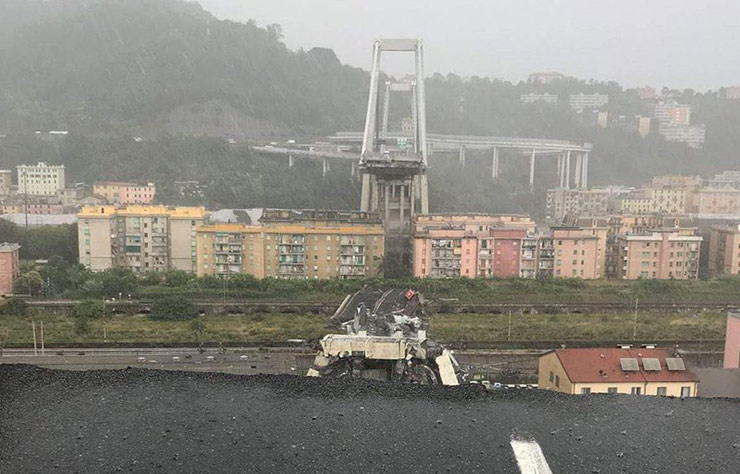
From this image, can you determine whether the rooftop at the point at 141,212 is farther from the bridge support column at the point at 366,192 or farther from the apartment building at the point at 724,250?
the apartment building at the point at 724,250

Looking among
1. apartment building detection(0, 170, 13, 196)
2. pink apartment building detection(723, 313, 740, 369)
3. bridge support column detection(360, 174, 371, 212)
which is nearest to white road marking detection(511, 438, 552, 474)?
pink apartment building detection(723, 313, 740, 369)

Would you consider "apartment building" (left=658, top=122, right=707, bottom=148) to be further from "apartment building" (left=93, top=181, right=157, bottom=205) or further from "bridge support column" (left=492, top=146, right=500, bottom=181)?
"apartment building" (left=93, top=181, right=157, bottom=205)

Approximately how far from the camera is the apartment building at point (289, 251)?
9.73 m

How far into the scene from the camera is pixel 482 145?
21375mm

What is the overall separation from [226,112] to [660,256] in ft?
52.0

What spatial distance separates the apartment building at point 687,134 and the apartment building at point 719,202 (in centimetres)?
1140

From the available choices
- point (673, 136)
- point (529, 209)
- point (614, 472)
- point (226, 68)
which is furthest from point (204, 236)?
point (673, 136)

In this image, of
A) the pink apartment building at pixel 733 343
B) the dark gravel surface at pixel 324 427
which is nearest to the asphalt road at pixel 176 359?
the dark gravel surface at pixel 324 427

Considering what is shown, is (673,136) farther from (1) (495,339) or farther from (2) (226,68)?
(1) (495,339)

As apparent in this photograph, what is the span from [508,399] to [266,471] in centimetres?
127

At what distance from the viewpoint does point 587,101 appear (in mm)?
33938

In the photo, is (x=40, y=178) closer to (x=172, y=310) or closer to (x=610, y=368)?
(x=172, y=310)

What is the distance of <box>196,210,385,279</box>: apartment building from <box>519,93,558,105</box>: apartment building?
947 inches

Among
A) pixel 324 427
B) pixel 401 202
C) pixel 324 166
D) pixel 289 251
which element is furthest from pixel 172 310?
pixel 324 166
